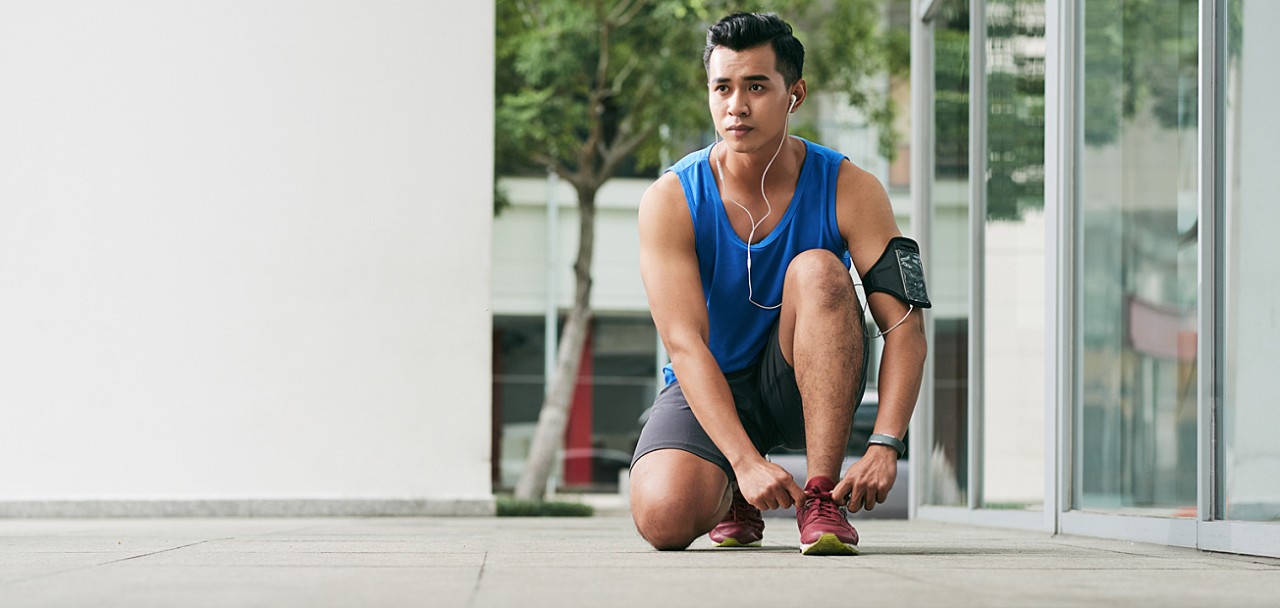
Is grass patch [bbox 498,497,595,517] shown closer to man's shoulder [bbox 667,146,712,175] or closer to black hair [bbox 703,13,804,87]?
man's shoulder [bbox 667,146,712,175]

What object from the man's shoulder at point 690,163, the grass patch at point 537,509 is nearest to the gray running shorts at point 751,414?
the man's shoulder at point 690,163

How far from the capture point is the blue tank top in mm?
3918

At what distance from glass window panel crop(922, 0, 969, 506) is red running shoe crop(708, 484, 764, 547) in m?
3.32

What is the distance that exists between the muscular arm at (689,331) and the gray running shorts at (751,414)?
0.55 ft

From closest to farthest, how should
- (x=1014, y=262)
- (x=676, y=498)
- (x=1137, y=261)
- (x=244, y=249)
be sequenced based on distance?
(x=676, y=498)
(x=1137, y=261)
(x=1014, y=262)
(x=244, y=249)

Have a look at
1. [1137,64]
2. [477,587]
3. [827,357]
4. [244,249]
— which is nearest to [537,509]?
[244,249]

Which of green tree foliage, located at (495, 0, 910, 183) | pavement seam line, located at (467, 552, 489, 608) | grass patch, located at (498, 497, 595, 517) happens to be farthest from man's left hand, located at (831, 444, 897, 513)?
green tree foliage, located at (495, 0, 910, 183)

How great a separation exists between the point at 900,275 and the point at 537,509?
9907 millimetres

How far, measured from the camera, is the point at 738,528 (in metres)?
4.10

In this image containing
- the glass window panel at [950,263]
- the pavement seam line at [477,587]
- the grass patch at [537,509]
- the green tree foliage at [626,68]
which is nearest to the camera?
the pavement seam line at [477,587]

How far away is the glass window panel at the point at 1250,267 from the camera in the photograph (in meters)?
3.93

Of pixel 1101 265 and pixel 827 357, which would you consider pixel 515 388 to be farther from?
pixel 827 357

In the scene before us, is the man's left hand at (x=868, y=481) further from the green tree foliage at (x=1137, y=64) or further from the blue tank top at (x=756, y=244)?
the green tree foliage at (x=1137, y=64)

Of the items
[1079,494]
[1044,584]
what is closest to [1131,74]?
[1079,494]
